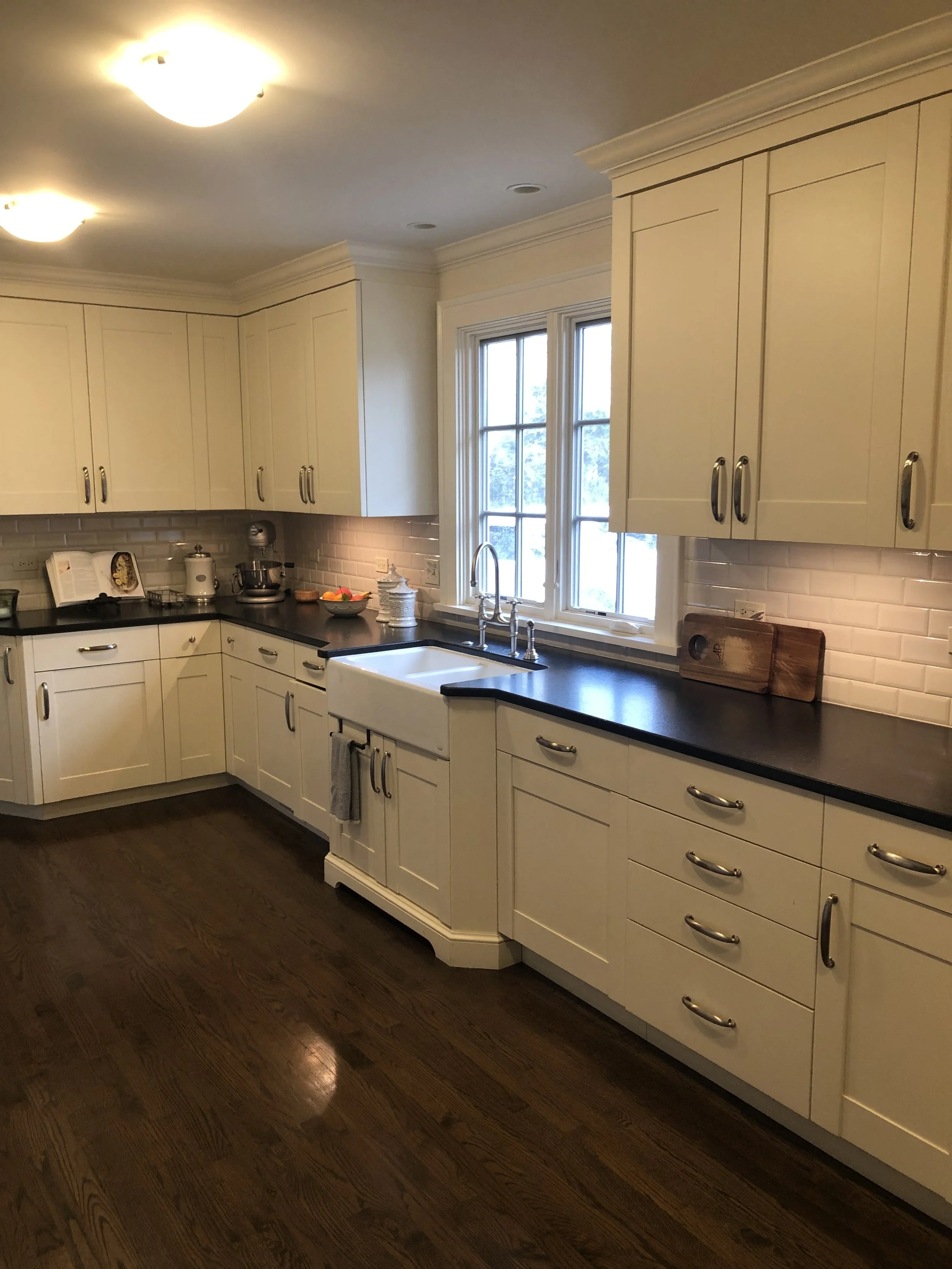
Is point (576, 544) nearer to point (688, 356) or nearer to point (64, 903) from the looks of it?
point (688, 356)

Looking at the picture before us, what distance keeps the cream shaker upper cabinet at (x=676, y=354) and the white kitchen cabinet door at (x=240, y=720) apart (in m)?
2.26

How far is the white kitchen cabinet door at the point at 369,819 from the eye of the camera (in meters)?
3.39

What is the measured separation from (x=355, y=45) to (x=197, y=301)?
3.01 m

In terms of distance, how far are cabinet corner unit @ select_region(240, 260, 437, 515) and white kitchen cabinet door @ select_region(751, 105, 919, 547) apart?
6.50 feet

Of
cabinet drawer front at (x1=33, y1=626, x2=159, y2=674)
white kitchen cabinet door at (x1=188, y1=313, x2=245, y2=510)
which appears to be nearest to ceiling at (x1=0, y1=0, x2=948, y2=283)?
white kitchen cabinet door at (x1=188, y1=313, x2=245, y2=510)

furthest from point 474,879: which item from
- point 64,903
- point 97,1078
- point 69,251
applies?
point 69,251

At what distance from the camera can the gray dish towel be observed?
136 inches

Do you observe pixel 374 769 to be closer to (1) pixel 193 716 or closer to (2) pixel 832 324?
(1) pixel 193 716

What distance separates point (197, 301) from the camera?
4895 mm

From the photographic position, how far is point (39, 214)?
132 inches

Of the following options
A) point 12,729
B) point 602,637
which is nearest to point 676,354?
point 602,637

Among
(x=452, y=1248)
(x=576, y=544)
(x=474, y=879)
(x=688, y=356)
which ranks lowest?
(x=452, y=1248)

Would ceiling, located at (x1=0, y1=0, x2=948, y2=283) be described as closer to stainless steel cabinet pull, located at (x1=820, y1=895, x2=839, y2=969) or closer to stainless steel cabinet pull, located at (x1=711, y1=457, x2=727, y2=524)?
stainless steel cabinet pull, located at (x1=711, y1=457, x2=727, y2=524)

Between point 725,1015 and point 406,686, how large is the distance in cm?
136
